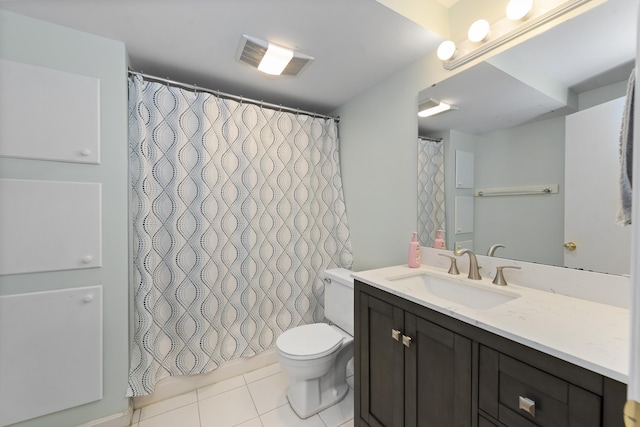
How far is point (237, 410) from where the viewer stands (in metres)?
1.61

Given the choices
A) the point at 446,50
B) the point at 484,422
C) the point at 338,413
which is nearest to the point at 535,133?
the point at 446,50

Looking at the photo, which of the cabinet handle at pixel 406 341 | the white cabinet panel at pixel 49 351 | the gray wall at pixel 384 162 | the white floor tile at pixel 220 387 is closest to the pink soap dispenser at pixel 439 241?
the gray wall at pixel 384 162

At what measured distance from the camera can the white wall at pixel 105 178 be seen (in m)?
1.31

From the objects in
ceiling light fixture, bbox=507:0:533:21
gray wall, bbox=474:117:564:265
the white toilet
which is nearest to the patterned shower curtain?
the white toilet

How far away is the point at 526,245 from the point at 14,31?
2618mm

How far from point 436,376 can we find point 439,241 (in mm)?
772

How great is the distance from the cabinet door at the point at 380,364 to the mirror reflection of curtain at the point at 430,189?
604 millimetres

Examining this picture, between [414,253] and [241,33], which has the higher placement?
[241,33]

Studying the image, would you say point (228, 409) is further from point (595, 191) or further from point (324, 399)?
point (595, 191)

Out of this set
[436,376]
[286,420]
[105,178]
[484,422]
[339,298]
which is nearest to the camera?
[484,422]

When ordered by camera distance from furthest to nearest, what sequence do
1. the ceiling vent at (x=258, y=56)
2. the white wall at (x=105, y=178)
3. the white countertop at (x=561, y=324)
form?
the ceiling vent at (x=258, y=56)
the white wall at (x=105, y=178)
the white countertop at (x=561, y=324)

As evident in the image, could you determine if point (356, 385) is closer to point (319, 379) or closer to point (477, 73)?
point (319, 379)

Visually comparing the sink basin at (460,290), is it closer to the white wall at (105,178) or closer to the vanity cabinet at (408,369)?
the vanity cabinet at (408,369)

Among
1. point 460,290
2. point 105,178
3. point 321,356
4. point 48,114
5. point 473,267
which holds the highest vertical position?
point 48,114
